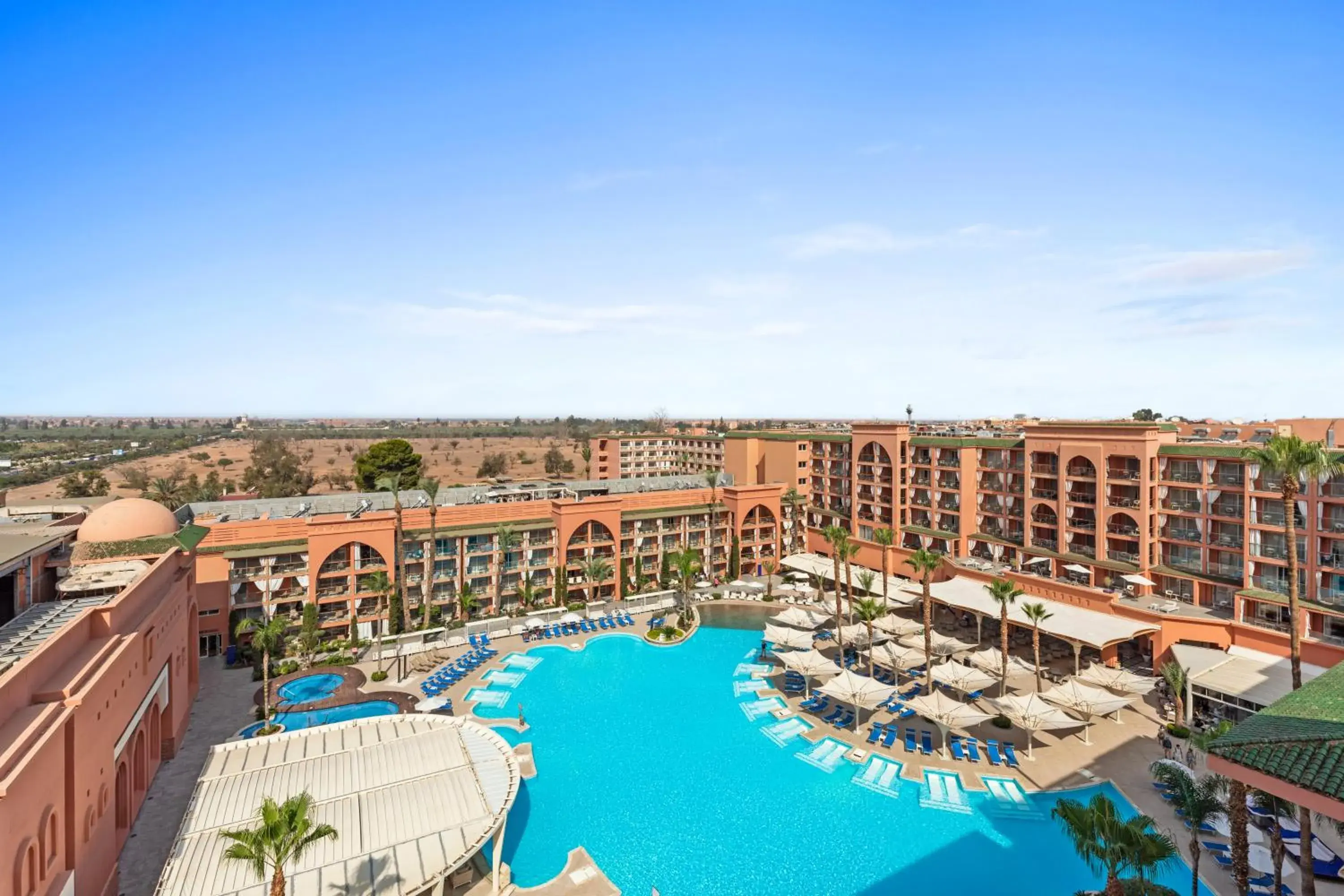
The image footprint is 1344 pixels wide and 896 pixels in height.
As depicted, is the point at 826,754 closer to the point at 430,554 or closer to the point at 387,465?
the point at 430,554

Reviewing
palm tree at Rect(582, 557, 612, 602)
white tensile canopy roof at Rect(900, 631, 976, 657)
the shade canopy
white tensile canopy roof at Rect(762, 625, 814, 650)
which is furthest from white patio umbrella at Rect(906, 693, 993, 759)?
palm tree at Rect(582, 557, 612, 602)

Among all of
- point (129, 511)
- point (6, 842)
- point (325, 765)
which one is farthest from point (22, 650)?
point (129, 511)

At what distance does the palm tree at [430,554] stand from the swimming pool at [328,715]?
9933 millimetres

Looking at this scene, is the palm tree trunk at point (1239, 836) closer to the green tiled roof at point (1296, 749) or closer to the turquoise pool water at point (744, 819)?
the green tiled roof at point (1296, 749)

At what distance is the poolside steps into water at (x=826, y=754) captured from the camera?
2877cm

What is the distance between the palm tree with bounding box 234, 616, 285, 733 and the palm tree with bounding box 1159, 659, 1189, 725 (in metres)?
41.9

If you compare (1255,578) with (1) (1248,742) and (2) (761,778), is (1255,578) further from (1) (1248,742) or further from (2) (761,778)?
(1) (1248,742)

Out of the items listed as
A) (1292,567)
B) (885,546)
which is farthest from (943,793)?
(885,546)

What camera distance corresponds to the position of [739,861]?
22844 millimetres

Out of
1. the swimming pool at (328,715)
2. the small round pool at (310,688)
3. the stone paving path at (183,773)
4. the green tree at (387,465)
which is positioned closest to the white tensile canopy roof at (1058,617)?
the swimming pool at (328,715)

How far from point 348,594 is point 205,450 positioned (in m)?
158

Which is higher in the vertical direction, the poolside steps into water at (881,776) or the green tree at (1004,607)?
the green tree at (1004,607)

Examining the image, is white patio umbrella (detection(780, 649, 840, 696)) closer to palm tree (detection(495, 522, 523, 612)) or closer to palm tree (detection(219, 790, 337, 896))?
palm tree (detection(495, 522, 523, 612))

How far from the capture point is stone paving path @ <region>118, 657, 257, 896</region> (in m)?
21.5
